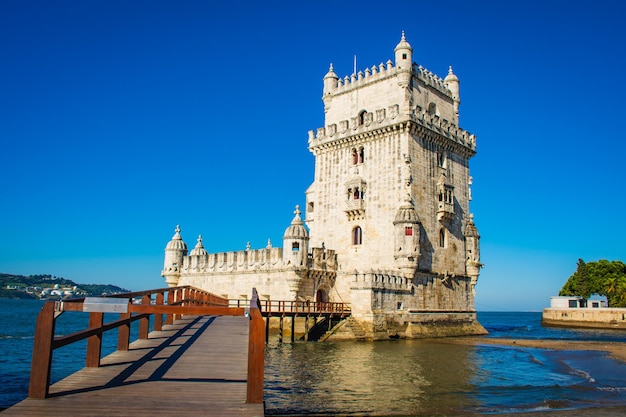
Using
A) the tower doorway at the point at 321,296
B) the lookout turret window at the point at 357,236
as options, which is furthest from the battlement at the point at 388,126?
the tower doorway at the point at 321,296

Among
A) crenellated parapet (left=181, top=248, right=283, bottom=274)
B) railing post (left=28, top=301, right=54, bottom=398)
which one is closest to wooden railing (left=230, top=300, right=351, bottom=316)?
crenellated parapet (left=181, top=248, right=283, bottom=274)

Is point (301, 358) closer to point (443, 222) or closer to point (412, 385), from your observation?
point (412, 385)

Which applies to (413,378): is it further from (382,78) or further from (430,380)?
(382,78)

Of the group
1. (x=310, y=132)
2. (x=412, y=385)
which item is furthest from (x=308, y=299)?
(x=412, y=385)

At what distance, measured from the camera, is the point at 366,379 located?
19.2 metres

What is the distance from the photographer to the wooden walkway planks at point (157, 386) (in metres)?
6.63

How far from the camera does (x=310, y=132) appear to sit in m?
42.8

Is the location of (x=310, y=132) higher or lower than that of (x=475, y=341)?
higher

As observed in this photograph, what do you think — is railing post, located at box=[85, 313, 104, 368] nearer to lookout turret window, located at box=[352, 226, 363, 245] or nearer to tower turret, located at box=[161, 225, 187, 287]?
lookout turret window, located at box=[352, 226, 363, 245]

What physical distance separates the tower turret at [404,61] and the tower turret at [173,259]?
22.7 meters

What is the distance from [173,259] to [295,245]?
1528cm

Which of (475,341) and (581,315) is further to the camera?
(581,315)

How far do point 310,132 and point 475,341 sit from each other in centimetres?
1977

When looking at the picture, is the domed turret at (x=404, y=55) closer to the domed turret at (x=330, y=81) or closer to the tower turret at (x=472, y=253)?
the domed turret at (x=330, y=81)
